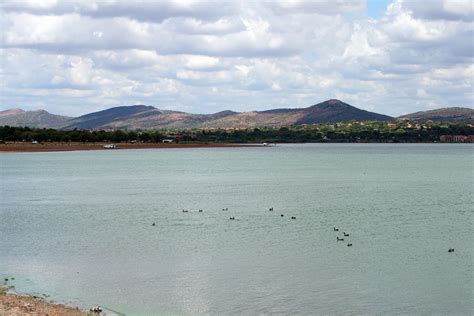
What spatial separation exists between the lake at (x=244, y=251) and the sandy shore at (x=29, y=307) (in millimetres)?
1375

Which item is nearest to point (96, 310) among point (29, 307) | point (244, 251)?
point (29, 307)

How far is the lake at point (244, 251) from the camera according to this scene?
3098 cm

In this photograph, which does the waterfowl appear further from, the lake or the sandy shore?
the lake

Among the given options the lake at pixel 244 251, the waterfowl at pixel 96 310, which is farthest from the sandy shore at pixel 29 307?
the lake at pixel 244 251

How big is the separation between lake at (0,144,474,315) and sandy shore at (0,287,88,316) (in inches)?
54.1

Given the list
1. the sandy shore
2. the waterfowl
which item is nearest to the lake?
the waterfowl

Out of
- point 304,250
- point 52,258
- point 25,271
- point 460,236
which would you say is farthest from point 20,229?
point 460,236

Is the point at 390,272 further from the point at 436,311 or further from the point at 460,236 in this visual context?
the point at 460,236

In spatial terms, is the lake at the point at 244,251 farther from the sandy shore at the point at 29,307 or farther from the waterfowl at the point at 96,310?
the sandy shore at the point at 29,307

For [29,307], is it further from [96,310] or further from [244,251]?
[244,251]

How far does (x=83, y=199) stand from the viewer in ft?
252

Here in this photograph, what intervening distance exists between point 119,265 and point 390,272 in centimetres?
1503

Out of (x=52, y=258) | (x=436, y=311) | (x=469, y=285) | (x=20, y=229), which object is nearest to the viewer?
(x=436, y=311)

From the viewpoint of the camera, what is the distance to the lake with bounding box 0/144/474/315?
3098 centimetres
